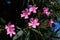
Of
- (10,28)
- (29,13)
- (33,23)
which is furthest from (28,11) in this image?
(10,28)

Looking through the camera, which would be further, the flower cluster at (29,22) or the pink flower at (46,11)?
the pink flower at (46,11)

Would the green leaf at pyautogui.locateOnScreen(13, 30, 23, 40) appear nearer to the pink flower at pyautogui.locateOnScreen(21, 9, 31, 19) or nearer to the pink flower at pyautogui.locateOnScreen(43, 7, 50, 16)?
the pink flower at pyautogui.locateOnScreen(21, 9, 31, 19)

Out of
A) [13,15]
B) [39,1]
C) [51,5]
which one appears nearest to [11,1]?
[13,15]

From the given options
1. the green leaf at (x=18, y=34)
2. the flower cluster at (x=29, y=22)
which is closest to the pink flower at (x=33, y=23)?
the flower cluster at (x=29, y=22)

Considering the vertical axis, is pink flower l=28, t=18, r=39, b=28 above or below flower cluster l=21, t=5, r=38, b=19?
below

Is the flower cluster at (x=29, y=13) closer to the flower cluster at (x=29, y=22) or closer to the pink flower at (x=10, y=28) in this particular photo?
the flower cluster at (x=29, y=22)

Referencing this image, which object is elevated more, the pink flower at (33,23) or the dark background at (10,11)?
the dark background at (10,11)

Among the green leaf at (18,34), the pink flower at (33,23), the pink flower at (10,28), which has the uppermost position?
the pink flower at (33,23)

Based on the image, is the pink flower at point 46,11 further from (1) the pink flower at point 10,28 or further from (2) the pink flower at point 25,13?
(1) the pink flower at point 10,28

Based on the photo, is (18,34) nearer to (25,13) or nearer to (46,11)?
(25,13)

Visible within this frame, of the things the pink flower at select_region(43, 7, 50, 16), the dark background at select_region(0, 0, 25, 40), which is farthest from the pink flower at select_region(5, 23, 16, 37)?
the pink flower at select_region(43, 7, 50, 16)

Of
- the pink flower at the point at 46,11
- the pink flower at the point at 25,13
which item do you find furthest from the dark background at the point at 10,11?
the pink flower at the point at 46,11
